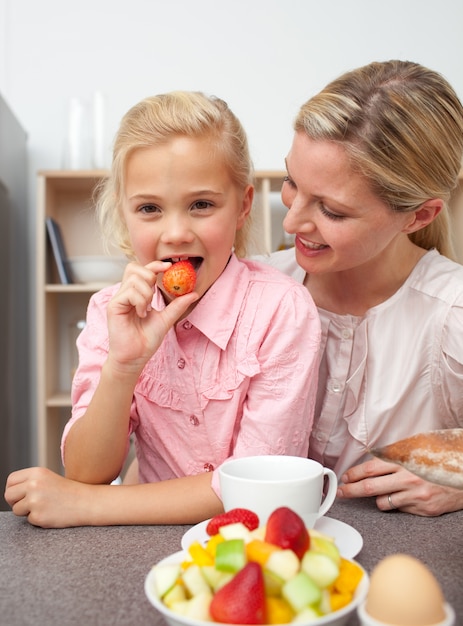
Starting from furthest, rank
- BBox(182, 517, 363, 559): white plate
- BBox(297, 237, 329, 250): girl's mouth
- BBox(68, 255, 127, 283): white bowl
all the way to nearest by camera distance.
Answer: BBox(68, 255, 127, 283): white bowl < BBox(297, 237, 329, 250): girl's mouth < BBox(182, 517, 363, 559): white plate

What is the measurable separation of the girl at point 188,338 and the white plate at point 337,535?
0.54 ft

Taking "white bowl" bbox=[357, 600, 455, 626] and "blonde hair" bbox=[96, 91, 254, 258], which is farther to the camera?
"blonde hair" bbox=[96, 91, 254, 258]

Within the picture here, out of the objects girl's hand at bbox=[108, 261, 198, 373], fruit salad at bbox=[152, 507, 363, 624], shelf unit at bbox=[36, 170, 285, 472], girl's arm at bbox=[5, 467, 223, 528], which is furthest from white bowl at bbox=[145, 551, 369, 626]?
shelf unit at bbox=[36, 170, 285, 472]

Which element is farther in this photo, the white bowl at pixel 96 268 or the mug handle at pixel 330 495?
the white bowl at pixel 96 268

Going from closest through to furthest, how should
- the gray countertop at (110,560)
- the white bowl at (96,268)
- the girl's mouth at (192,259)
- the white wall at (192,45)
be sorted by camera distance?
1. the gray countertop at (110,560)
2. the girl's mouth at (192,259)
3. the white bowl at (96,268)
4. the white wall at (192,45)

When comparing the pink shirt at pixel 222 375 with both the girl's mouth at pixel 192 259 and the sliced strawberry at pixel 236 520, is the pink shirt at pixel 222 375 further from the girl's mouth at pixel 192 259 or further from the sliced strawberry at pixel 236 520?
the sliced strawberry at pixel 236 520

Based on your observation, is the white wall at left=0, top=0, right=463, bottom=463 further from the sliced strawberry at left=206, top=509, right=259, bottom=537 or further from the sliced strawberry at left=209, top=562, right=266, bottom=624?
the sliced strawberry at left=209, top=562, right=266, bottom=624

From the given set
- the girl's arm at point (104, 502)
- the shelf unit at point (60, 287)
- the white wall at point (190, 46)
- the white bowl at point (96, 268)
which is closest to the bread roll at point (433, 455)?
the girl's arm at point (104, 502)

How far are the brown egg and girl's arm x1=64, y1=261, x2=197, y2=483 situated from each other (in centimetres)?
60

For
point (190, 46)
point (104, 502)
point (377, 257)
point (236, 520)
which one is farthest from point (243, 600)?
point (190, 46)

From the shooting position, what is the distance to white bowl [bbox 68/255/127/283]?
3.02 m

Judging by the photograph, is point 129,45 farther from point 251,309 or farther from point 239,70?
point 251,309

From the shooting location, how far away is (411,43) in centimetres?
331

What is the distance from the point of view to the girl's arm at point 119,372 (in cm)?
105
